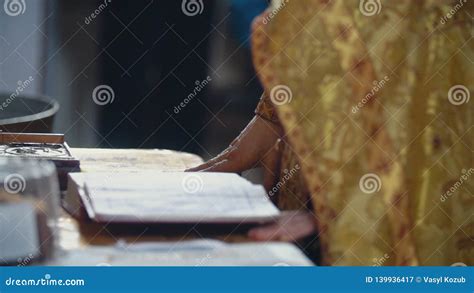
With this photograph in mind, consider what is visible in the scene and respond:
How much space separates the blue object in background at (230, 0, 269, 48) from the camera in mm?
3035

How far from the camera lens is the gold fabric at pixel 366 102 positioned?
4.15ft

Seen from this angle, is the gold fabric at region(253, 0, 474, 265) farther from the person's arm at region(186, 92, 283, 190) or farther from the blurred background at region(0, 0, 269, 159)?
the blurred background at region(0, 0, 269, 159)

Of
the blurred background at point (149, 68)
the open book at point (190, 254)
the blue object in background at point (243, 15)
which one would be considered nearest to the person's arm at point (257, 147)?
the open book at point (190, 254)

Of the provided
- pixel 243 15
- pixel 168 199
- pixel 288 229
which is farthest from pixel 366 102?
pixel 243 15

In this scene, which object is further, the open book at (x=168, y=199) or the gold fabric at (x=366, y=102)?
the gold fabric at (x=366, y=102)

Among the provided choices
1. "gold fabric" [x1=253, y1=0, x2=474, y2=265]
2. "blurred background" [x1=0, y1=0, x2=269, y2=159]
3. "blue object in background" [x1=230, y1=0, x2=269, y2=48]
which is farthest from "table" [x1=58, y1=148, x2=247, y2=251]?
"blurred background" [x1=0, y1=0, x2=269, y2=159]

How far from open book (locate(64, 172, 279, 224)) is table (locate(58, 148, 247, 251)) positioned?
2 cm

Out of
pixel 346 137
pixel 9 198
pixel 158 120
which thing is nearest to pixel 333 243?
pixel 346 137

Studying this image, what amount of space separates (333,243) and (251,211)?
0.76ft

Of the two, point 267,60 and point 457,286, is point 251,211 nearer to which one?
point 267,60

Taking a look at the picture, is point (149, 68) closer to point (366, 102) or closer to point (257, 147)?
point (257, 147)

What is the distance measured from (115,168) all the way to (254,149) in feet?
1.20

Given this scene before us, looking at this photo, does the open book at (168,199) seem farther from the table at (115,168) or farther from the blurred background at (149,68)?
the blurred background at (149,68)

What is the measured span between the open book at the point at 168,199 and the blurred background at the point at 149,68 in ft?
6.72
